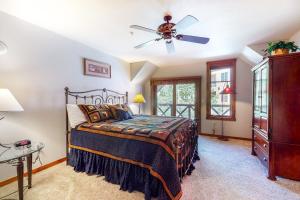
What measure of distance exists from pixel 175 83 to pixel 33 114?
4121mm

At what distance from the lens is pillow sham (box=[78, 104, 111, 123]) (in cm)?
269

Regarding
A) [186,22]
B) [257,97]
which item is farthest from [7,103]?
[257,97]

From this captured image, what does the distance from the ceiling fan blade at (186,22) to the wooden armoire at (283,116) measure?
141 cm

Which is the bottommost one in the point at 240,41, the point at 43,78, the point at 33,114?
the point at 33,114

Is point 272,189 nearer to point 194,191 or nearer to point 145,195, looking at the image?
point 194,191

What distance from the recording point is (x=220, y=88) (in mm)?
4711

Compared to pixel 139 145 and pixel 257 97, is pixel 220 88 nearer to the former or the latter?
pixel 257 97

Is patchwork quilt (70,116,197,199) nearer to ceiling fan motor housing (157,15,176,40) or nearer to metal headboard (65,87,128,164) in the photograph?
metal headboard (65,87,128,164)

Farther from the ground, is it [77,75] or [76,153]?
[77,75]

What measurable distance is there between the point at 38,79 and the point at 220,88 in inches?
184

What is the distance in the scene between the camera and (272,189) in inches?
79.0

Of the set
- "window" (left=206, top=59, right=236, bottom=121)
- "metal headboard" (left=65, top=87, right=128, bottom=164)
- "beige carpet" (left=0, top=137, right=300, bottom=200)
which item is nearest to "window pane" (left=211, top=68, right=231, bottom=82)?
"window" (left=206, top=59, right=236, bottom=121)

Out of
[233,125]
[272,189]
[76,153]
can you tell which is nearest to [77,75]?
[76,153]

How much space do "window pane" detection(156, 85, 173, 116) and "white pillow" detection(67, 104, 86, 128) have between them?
3391mm
